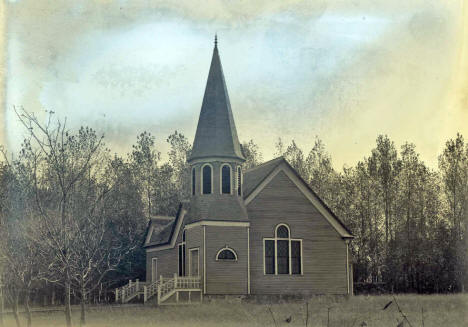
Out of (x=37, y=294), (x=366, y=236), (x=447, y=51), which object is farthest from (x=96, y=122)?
(x=366, y=236)

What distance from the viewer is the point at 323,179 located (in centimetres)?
5741

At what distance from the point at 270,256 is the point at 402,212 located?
2424cm

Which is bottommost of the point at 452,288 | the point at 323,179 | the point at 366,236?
the point at 452,288

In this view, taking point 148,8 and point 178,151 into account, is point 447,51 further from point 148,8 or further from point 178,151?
point 178,151

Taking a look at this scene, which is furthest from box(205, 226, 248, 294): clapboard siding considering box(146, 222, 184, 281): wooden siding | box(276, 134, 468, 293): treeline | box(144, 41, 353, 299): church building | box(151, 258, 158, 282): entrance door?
box(276, 134, 468, 293): treeline

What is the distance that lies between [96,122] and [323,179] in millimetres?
29581

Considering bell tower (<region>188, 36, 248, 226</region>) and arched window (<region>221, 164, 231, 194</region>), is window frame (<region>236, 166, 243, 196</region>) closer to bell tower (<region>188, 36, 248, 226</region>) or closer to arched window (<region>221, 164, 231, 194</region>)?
bell tower (<region>188, 36, 248, 226</region>)

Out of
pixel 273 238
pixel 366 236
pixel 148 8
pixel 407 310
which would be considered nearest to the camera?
pixel 148 8

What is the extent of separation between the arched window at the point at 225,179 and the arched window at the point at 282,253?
10.7 ft

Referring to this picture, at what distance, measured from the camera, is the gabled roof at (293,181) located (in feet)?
114

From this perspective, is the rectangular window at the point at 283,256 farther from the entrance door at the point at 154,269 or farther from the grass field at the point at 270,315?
the entrance door at the point at 154,269

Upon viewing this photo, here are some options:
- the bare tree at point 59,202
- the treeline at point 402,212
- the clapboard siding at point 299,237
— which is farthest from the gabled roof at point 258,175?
the treeline at point 402,212

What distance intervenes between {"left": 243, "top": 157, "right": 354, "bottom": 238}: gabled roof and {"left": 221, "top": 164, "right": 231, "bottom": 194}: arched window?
96 centimetres

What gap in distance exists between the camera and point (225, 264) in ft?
110
